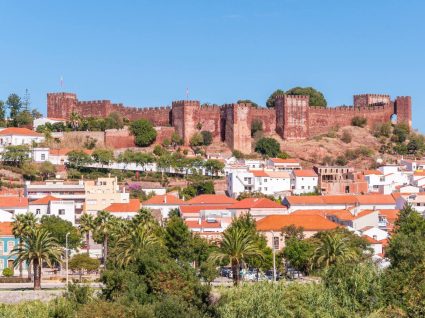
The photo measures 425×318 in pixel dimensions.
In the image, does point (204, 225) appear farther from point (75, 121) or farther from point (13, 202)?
point (75, 121)

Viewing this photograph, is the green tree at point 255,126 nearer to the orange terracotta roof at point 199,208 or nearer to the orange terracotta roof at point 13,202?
the orange terracotta roof at point 199,208

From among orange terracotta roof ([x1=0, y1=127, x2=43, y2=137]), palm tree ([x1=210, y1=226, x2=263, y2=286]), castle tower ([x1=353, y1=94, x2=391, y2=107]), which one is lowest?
palm tree ([x1=210, y1=226, x2=263, y2=286])

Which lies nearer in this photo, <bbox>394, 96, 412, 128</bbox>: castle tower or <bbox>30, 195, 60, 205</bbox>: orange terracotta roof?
<bbox>30, 195, 60, 205</bbox>: orange terracotta roof

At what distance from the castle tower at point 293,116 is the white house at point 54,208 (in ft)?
130

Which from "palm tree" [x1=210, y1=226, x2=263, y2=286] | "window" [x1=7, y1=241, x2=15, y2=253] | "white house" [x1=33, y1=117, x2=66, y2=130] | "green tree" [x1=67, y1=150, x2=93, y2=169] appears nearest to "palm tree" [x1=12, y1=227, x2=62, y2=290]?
"palm tree" [x1=210, y1=226, x2=263, y2=286]

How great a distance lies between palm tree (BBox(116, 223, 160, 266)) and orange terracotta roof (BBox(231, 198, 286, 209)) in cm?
2091

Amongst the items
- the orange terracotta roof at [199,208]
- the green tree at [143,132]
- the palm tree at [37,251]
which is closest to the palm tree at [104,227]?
the palm tree at [37,251]

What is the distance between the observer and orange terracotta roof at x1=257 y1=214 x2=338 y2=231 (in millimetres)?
66000

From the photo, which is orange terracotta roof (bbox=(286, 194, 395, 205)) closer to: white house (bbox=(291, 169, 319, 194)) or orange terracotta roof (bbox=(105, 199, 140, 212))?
white house (bbox=(291, 169, 319, 194))

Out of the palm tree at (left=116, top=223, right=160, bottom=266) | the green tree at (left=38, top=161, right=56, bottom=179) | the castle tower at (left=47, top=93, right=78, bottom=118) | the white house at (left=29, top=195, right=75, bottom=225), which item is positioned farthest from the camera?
the castle tower at (left=47, top=93, right=78, bottom=118)

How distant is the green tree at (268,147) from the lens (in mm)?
105500

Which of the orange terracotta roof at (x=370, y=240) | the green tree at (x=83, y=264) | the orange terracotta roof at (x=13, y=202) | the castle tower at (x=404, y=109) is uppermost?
the castle tower at (x=404, y=109)

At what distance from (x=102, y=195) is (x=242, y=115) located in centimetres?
3147

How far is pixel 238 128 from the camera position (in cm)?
10750
